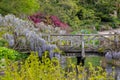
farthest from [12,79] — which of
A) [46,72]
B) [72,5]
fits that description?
[72,5]

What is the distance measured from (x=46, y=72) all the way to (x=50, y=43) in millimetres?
9508

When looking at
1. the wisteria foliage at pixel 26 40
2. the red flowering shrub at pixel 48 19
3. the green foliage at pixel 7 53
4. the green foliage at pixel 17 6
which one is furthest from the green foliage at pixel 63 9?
the green foliage at pixel 7 53

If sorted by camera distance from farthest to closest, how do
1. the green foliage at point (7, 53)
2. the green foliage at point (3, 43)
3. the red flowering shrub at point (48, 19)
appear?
the red flowering shrub at point (48, 19) < the green foliage at point (3, 43) < the green foliage at point (7, 53)

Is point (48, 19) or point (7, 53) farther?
point (48, 19)

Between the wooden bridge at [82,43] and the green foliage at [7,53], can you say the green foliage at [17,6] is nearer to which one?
the wooden bridge at [82,43]

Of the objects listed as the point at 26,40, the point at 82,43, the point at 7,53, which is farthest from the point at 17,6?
the point at 7,53

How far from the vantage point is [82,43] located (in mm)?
15984

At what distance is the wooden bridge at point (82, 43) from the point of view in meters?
15.9

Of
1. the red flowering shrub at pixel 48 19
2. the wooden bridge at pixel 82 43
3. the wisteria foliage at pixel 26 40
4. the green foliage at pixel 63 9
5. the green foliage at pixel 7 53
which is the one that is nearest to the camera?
the green foliage at pixel 7 53

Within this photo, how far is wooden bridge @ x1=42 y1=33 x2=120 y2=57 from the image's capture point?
1594 cm

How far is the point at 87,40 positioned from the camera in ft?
53.4

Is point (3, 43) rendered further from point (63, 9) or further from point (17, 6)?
point (63, 9)

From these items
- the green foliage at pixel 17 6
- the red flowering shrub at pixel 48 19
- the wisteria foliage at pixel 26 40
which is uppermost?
the green foliage at pixel 17 6

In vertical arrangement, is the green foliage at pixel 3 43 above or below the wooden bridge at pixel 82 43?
above
